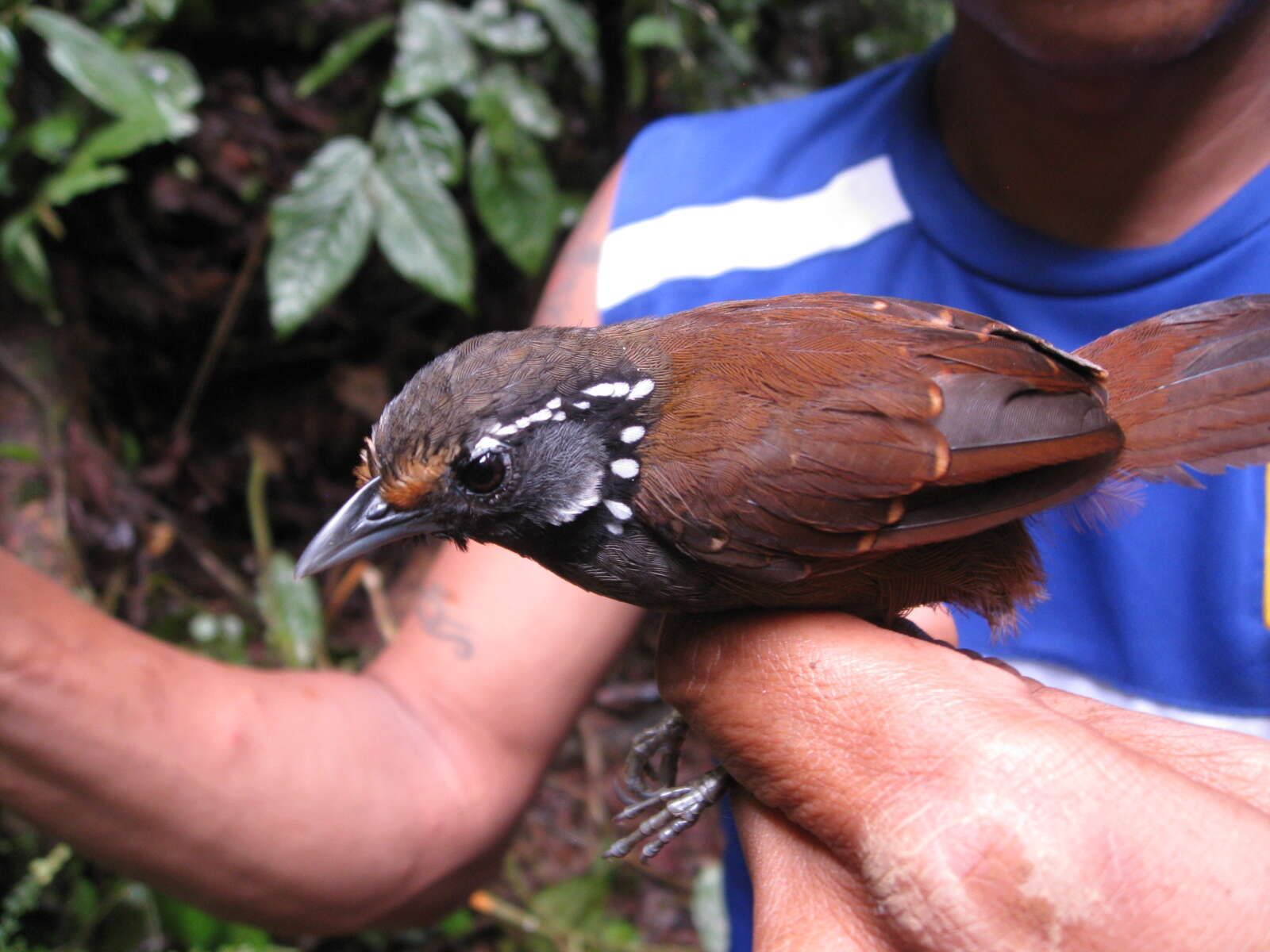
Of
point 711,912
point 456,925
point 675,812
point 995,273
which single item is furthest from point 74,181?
point 711,912

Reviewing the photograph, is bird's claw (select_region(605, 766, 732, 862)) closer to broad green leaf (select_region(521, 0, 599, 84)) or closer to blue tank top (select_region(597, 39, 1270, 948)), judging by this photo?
blue tank top (select_region(597, 39, 1270, 948))

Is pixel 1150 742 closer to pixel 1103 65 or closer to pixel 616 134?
pixel 1103 65

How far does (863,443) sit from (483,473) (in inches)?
24.0

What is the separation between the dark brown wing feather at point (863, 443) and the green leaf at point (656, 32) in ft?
6.61

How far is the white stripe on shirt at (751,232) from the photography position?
8.05 ft

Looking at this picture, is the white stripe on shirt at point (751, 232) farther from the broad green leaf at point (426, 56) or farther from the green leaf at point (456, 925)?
the green leaf at point (456, 925)

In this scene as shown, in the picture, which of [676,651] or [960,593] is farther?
[960,593]

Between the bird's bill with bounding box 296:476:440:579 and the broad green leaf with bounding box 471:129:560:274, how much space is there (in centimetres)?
152

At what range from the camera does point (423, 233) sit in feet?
8.89

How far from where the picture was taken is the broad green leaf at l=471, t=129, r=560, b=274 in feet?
9.61

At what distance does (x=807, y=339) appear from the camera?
1.58m

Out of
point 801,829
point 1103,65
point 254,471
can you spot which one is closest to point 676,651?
point 801,829

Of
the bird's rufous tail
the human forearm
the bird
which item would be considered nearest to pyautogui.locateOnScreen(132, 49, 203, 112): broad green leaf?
the human forearm

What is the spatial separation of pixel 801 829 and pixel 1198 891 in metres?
0.58
